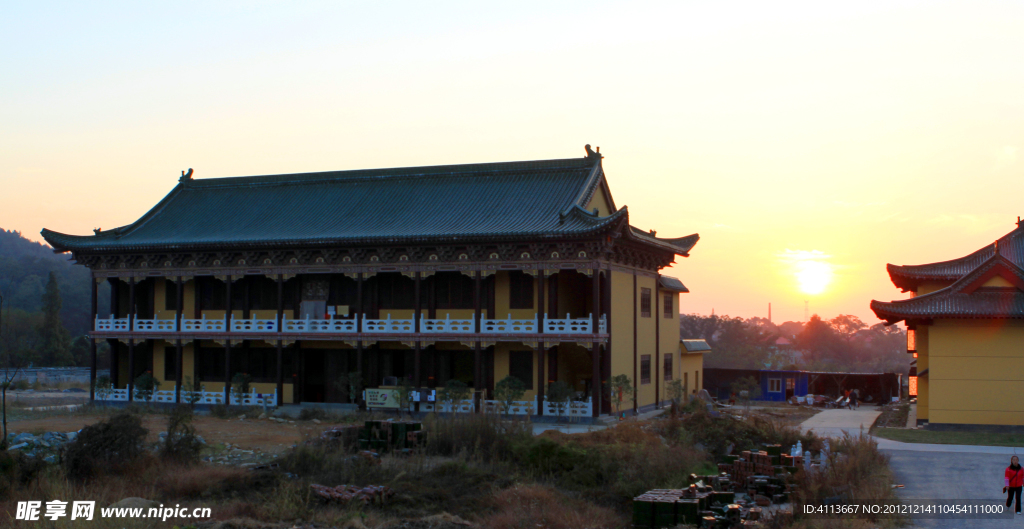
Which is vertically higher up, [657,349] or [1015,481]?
[657,349]

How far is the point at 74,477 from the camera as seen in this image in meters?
16.0

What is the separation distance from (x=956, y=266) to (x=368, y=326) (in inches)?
893

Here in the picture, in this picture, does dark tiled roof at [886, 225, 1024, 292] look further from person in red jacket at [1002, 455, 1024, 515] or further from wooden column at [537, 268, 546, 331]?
person in red jacket at [1002, 455, 1024, 515]

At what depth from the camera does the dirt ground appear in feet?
72.6

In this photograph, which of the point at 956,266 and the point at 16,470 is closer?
the point at 16,470

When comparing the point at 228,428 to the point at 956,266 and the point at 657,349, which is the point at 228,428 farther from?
the point at 956,266

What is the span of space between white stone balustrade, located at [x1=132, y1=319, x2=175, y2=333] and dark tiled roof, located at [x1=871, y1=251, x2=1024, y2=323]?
26.9 meters

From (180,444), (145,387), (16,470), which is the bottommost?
(16,470)

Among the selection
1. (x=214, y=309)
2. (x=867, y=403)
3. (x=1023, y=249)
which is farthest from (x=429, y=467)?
(x=867, y=403)

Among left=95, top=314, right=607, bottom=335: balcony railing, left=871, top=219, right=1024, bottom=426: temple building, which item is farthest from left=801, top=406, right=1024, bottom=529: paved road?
left=95, top=314, right=607, bottom=335: balcony railing

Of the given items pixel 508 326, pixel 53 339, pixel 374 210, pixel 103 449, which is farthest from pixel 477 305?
pixel 53 339

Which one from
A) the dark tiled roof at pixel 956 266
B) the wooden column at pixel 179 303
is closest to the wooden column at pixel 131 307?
the wooden column at pixel 179 303

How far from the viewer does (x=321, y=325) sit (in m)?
31.9

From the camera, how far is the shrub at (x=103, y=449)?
16.2 m
